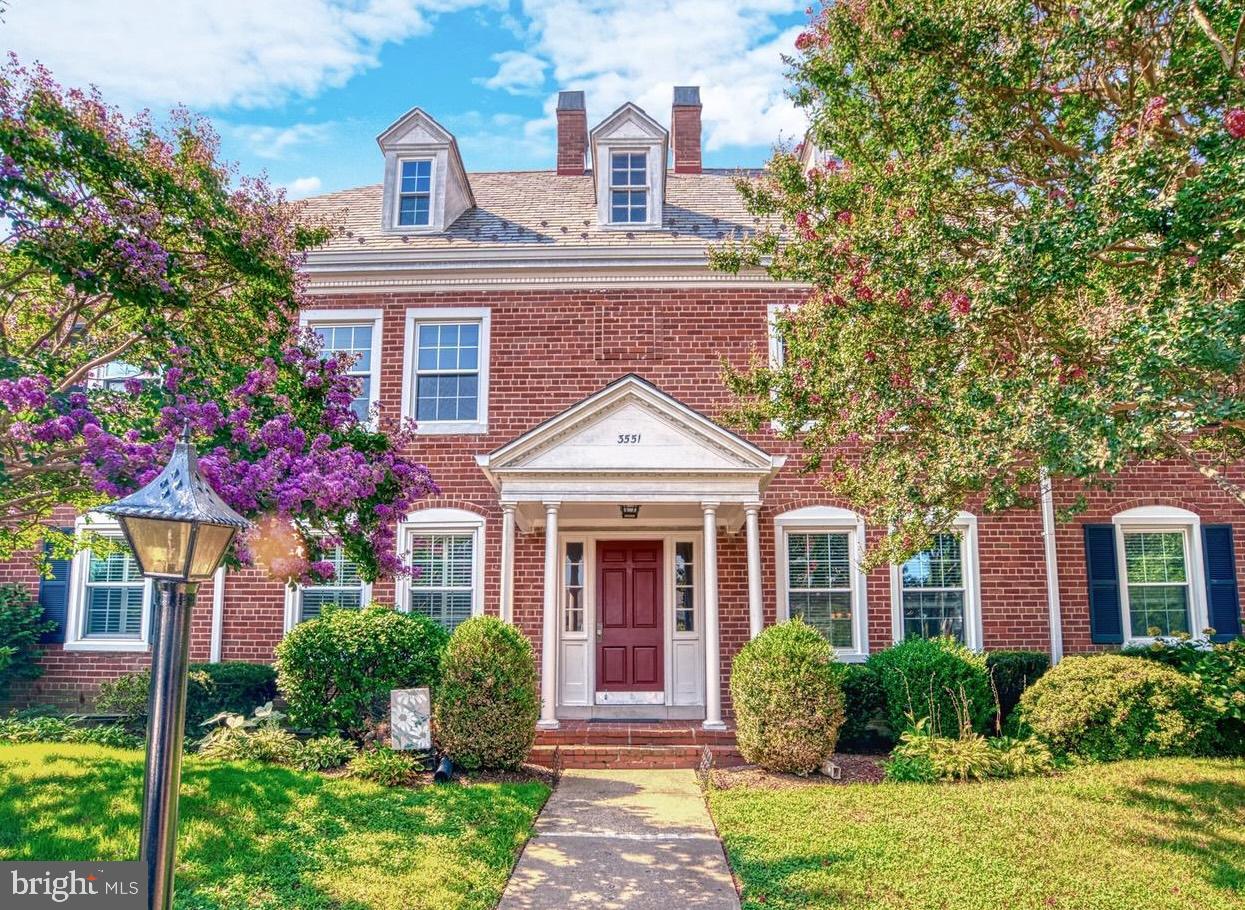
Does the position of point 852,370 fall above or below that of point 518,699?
above

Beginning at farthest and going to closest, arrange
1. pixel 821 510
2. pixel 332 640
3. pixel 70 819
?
pixel 821 510
pixel 332 640
pixel 70 819

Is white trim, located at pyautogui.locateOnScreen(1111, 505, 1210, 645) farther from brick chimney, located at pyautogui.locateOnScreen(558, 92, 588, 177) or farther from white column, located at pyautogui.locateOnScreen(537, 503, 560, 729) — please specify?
brick chimney, located at pyautogui.locateOnScreen(558, 92, 588, 177)

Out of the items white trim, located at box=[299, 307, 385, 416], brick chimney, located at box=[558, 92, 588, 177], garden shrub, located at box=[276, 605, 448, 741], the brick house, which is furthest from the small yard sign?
brick chimney, located at box=[558, 92, 588, 177]

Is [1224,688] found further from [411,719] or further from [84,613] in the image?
[84,613]

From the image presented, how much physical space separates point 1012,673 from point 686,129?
11.3 meters

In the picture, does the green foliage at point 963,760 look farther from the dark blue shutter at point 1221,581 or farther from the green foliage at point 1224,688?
the dark blue shutter at point 1221,581

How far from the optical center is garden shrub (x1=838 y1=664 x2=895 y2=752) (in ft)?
32.1

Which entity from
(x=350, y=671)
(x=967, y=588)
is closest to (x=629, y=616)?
(x=350, y=671)

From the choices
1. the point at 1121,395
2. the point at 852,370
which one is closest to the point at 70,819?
the point at 852,370

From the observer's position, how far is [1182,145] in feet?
18.9

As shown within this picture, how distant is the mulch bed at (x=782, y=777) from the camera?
8.16 metres

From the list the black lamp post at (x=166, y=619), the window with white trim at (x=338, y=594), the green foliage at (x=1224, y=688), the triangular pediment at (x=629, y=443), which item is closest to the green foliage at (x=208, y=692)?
the window with white trim at (x=338, y=594)

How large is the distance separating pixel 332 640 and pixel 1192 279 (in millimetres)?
8539

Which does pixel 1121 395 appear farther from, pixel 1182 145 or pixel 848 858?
pixel 848 858
